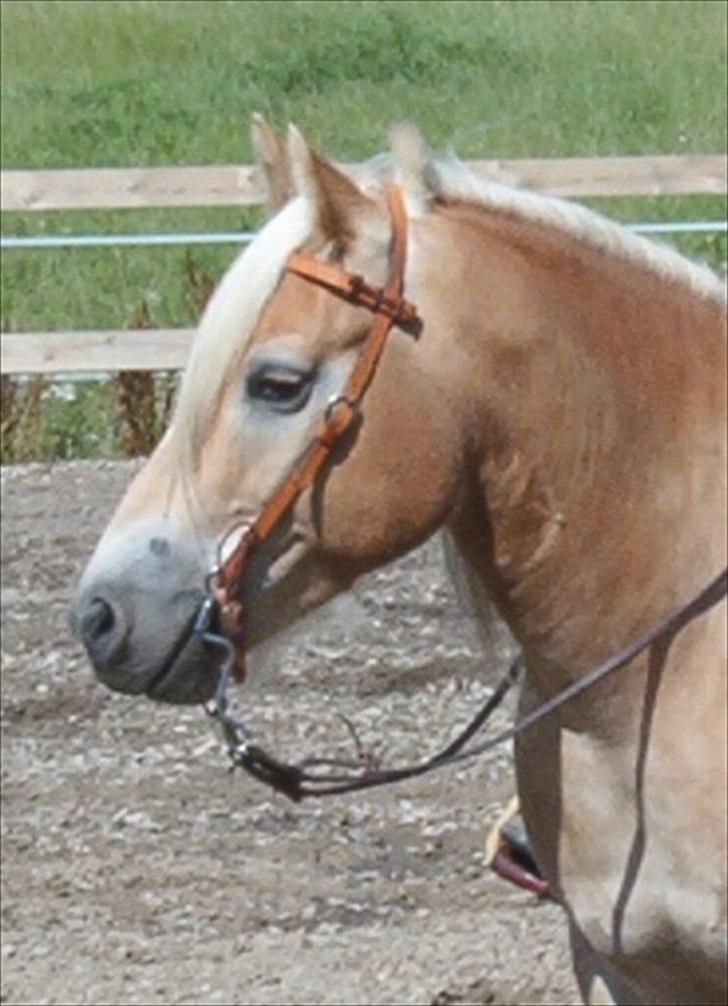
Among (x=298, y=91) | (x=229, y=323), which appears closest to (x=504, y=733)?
(x=229, y=323)

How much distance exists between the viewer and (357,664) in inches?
283

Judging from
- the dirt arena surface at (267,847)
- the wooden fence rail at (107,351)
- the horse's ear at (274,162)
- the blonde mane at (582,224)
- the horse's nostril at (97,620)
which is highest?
the horse's ear at (274,162)

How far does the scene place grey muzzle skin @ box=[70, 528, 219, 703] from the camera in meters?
2.93

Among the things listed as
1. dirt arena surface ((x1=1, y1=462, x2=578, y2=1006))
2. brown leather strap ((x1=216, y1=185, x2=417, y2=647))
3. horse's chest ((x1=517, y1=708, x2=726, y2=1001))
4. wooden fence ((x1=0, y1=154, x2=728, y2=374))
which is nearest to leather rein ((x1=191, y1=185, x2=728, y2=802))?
brown leather strap ((x1=216, y1=185, x2=417, y2=647))

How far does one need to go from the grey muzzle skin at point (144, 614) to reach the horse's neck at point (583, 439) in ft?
1.10

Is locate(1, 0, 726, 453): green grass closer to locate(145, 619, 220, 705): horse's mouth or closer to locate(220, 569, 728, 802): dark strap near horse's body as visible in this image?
locate(220, 569, 728, 802): dark strap near horse's body

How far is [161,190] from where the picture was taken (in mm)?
10008

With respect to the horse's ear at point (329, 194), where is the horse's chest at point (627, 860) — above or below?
below

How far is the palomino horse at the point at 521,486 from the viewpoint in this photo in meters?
2.93

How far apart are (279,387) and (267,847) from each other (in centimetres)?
333

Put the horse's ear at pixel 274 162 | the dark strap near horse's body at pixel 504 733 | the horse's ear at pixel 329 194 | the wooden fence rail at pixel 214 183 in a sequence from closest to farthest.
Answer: the horse's ear at pixel 329 194 → the horse's ear at pixel 274 162 → the dark strap near horse's body at pixel 504 733 → the wooden fence rail at pixel 214 183

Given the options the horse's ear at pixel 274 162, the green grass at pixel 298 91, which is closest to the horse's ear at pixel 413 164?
the horse's ear at pixel 274 162

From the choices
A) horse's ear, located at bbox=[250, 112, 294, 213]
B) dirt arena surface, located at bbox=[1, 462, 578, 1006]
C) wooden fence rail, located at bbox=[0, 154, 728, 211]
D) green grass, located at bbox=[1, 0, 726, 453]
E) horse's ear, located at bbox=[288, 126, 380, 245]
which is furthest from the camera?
green grass, located at bbox=[1, 0, 726, 453]

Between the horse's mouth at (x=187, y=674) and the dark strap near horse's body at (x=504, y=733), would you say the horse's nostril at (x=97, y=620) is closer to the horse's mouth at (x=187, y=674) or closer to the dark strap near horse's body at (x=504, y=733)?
the horse's mouth at (x=187, y=674)
